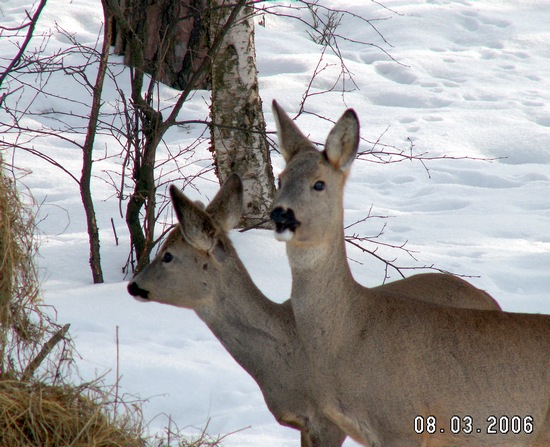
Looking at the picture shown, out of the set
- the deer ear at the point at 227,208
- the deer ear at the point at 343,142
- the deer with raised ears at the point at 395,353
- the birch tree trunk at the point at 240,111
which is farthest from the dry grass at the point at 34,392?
the birch tree trunk at the point at 240,111

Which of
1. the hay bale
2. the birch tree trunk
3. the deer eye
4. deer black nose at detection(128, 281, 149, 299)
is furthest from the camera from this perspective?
the birch tree trunk

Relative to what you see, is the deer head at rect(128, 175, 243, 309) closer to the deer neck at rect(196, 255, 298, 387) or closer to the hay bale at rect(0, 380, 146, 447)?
the deer neck at rect(196, 255, 298, 387)

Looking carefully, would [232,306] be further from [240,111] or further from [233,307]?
[240,111]

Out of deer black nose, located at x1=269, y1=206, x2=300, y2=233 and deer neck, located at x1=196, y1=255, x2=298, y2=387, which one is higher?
deer black nose, located at x1=269, y1=206, x2=300, y2=233

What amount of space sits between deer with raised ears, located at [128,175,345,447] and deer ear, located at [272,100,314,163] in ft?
1.72

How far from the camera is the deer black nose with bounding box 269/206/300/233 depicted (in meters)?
3.88

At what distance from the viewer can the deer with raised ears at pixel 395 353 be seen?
13.4ft

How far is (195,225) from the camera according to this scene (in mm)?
4508

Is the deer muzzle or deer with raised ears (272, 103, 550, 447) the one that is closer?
the deer muzzle

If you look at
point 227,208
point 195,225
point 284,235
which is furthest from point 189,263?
point 284,235

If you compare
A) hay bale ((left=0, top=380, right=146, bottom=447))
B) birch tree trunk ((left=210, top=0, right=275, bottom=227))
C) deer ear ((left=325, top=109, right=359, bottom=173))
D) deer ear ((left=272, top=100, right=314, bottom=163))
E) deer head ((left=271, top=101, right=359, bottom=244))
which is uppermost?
birch tree trunk ((left=210, top=0, right=275, bottom=227))

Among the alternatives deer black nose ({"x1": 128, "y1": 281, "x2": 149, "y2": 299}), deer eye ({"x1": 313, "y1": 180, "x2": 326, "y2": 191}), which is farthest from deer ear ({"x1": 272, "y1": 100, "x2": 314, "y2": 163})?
deer black nose ({"x1": 128, "y1": 281, "x2": 149, "y2": 299})

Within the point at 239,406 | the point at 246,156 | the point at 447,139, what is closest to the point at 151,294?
the point at 239,406

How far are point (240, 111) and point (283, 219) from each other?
172 inches
